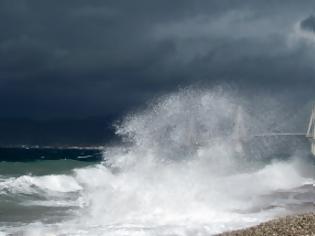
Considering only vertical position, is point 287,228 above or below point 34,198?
below

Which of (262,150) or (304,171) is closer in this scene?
(304,171)

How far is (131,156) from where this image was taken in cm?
3916

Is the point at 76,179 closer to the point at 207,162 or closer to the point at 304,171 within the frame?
the point at 207,162

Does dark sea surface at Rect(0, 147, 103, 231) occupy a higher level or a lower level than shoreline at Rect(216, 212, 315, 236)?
higher

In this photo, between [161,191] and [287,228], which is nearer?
[287,228]

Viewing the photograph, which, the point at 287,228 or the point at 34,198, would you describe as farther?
the point at 34,198

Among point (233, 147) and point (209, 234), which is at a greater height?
point (233, 147)

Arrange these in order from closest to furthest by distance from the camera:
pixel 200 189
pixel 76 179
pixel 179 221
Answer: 1. pixel 179 221
2. pixel 200 189
3. pixel 76 179

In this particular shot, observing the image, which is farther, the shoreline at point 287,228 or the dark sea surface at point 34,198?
the dark sea surface at point 34,198

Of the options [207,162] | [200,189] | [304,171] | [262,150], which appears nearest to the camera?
[200,189]

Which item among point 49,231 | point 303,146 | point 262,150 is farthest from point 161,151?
point 303,146

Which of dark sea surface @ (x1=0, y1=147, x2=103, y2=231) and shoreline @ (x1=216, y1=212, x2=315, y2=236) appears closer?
shoreline @ (x1=216, y1=212, x2=315, y2=236)

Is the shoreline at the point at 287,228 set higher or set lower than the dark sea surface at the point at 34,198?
lower

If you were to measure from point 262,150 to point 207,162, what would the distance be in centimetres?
3483
